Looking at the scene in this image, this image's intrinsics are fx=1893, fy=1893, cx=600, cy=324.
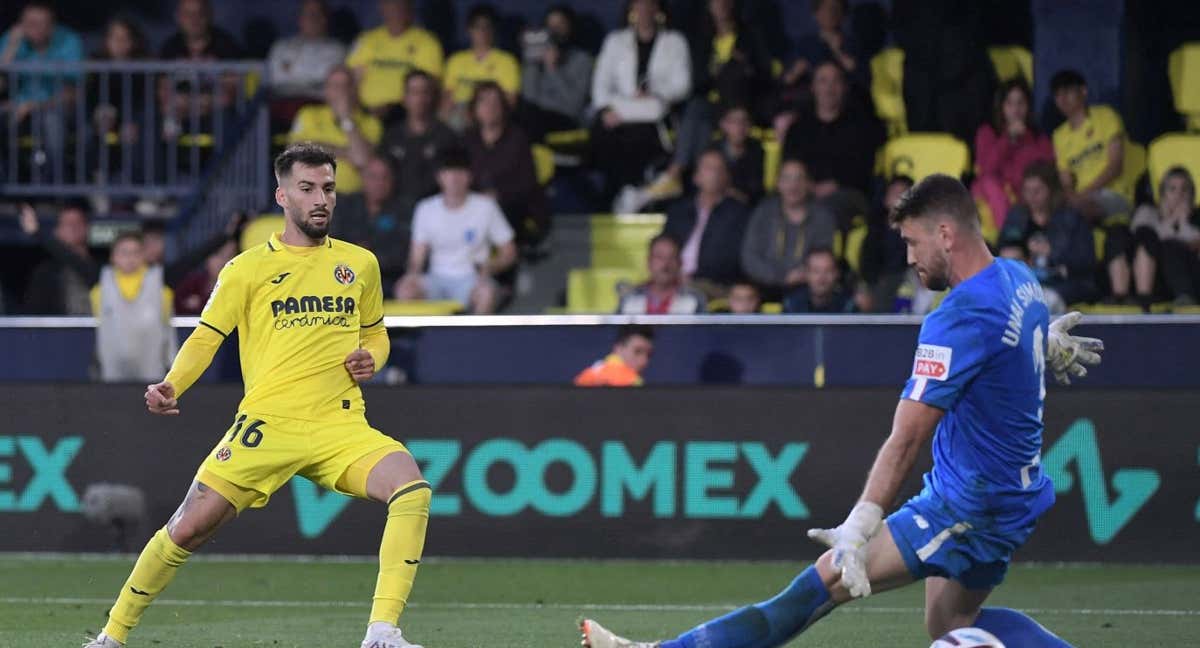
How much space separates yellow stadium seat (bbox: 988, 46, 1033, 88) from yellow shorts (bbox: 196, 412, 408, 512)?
9.70 meters

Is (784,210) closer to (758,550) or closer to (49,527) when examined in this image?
(758,550)

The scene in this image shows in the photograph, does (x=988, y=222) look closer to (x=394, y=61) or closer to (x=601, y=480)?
(x=601, y=480)

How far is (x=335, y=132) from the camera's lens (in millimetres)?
15562

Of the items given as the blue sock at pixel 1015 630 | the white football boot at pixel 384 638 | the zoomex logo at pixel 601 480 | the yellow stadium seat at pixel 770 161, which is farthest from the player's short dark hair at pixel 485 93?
the blue sock at pixel 1015 630

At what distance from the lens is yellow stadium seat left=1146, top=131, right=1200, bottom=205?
571 inches

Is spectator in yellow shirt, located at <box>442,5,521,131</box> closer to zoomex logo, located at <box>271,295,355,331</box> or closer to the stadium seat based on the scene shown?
the stadium seat

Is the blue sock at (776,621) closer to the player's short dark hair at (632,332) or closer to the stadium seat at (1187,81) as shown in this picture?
the player's short dark hair at (632,332)

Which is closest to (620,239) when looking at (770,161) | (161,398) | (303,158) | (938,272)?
(770,161)

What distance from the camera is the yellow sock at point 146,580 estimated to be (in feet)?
23.8

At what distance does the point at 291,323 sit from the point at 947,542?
290cm

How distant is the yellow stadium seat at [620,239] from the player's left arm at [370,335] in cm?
760

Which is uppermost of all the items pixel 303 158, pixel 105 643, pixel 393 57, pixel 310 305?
pixel 393 57

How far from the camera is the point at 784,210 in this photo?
547 inches

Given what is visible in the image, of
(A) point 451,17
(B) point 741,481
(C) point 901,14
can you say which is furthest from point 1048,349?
(A) point 451,17
